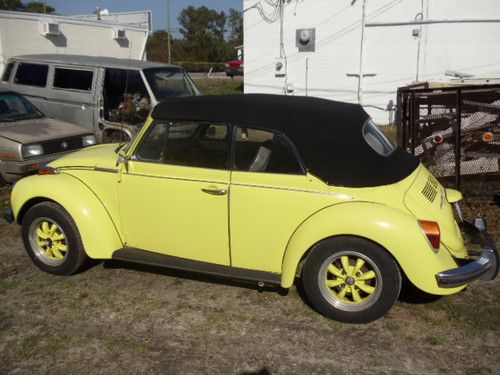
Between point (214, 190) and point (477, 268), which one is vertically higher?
point (214, 190)

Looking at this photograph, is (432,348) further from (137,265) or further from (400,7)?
(400,7)

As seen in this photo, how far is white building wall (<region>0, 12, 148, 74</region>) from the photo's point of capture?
13.3 meters

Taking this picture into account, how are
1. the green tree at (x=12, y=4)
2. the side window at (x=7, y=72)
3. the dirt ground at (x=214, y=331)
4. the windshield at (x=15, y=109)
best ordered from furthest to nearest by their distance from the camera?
the green tree at (x=12, y=4) → the side window at (x=7, y=72) → the windshield at (x=15, y=109) → the dirt ground at (x=214, y=331)

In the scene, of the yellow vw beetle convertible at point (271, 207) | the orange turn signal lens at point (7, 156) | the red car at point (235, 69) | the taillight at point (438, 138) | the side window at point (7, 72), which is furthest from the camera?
the red car at point (235, 69)

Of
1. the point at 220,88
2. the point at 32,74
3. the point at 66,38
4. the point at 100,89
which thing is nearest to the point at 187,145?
the point at 100,89

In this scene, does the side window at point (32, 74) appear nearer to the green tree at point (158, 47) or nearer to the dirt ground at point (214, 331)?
the dirt ground at point (214, 331)

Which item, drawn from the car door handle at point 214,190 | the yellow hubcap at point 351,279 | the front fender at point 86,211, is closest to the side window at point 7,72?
the front fender at point 86,211

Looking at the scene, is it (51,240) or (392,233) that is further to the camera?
(51,240)

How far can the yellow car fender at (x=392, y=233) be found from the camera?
333 centimetres

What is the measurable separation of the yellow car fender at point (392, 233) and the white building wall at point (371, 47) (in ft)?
35.3

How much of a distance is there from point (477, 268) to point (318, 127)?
1559mm

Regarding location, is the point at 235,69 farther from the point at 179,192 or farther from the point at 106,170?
the point at 179,192

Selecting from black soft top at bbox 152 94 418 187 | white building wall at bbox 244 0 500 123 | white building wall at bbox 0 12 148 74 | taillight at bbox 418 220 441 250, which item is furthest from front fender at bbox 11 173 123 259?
white building wall at bbox 244 0 500 123

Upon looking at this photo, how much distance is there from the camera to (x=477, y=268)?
3.47 metres
